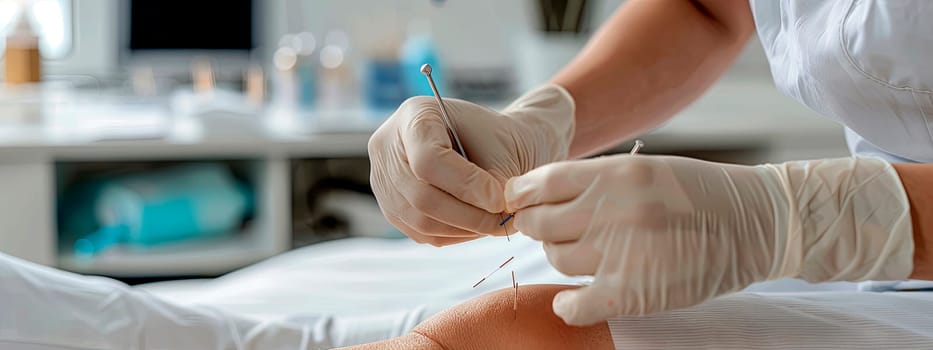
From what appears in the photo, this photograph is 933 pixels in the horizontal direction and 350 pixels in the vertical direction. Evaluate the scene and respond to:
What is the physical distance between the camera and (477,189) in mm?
898

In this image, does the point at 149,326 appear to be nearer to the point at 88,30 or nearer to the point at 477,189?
the point at 477,189

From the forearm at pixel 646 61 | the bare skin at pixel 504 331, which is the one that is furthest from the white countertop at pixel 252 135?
the bare skin at pixel 504 331

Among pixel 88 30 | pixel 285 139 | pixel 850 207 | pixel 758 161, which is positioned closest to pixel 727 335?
pixel 850 207

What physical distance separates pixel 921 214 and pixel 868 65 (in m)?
0.22

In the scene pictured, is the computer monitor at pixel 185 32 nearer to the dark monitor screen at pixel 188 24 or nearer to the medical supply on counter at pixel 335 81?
the dark monitor screen at pixel 188 24

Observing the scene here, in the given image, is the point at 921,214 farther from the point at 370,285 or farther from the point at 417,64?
the point at 417,64

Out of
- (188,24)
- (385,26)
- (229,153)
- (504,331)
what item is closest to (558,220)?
(504,331)

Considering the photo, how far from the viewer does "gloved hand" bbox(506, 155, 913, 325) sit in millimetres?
728

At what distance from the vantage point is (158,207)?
202 centimetres

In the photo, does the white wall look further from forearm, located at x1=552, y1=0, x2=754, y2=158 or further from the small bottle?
forearm, located at x1=552, y1=0, x2=754, y2=158

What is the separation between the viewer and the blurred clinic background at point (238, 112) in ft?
6.58

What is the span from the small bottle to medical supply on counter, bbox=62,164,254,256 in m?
0.26

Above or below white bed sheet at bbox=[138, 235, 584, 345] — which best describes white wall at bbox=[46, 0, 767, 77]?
above

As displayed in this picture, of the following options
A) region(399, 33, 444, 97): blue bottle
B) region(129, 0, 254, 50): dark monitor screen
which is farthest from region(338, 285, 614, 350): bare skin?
region(129, 0, 254, 50): dark monitor screen
